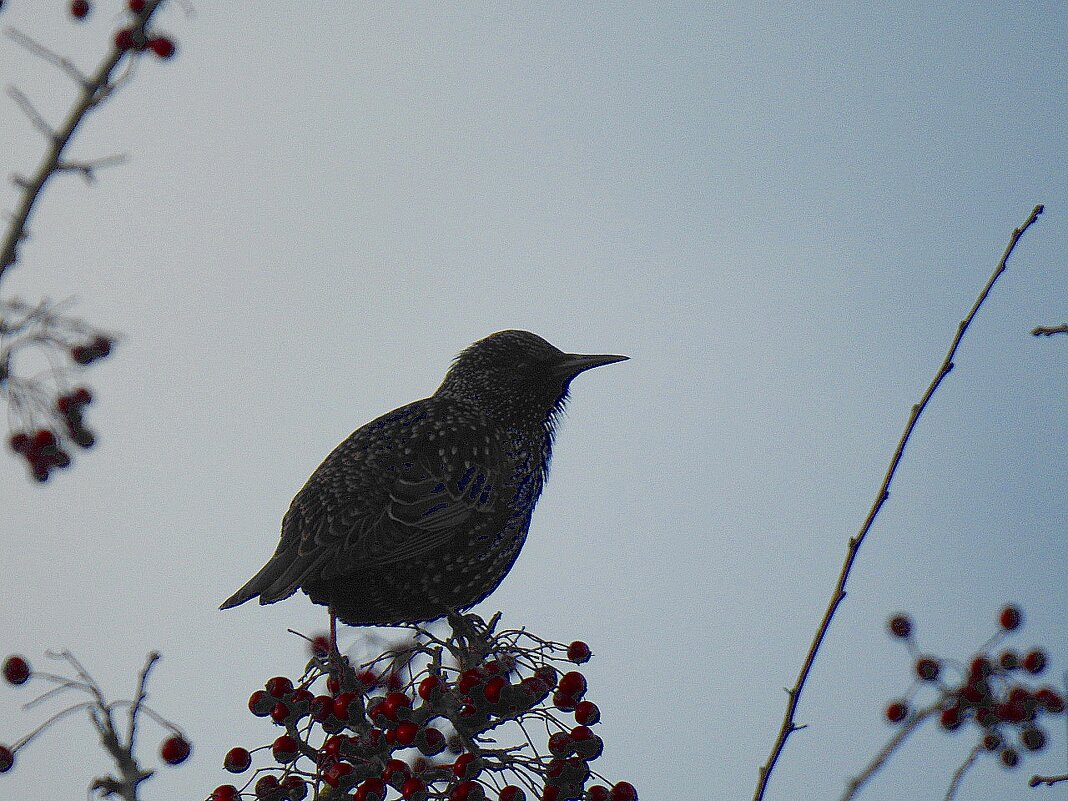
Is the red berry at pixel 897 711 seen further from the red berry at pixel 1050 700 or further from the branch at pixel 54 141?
the branch at pixel 54 141

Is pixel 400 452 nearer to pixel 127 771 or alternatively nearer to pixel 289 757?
pixel 289 757

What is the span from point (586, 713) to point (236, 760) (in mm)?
994

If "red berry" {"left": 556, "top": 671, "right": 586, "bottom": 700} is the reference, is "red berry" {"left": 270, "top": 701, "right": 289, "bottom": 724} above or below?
below

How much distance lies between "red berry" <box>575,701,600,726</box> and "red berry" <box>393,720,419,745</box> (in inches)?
18.4

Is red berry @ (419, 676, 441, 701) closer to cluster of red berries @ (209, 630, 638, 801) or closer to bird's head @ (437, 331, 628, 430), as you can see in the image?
cluster of red berries @ (209, 630, 638, 801)

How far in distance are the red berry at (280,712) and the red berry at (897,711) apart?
1.72m

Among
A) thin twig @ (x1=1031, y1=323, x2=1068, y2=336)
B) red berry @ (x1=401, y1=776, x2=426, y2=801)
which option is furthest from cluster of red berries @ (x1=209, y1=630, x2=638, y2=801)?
thin twig @ (x1=1031, y1=323, x2=1068, y2=336)

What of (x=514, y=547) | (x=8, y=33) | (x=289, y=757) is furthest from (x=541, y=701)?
(x=8, y=33)

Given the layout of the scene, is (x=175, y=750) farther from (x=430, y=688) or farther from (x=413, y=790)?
(x=430, y=688)

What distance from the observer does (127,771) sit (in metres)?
1.76

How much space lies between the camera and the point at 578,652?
349 cm

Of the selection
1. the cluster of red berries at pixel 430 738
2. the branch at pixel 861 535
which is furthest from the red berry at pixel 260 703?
the branch at pixel 861 535

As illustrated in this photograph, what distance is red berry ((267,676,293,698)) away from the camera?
3221 millimetres

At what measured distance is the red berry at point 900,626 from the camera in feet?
10.4
